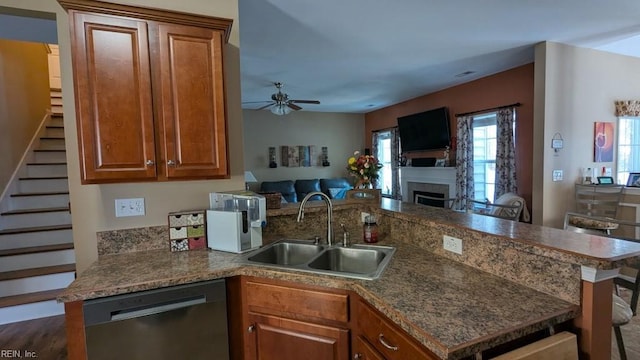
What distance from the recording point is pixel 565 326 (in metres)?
1.16

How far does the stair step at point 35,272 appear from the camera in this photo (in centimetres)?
294

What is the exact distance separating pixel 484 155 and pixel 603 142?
1398 mm

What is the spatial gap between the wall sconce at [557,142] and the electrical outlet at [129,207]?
418 centimetres

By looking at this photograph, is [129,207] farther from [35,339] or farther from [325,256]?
[35,339]

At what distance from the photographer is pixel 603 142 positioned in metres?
3.93

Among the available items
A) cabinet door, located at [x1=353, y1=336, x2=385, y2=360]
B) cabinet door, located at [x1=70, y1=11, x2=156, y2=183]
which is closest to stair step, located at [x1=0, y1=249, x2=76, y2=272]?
cabinet door, located at [x1=70, y1=11, x2=156, y2=183]

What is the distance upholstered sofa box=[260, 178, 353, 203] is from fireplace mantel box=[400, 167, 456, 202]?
1.42 m

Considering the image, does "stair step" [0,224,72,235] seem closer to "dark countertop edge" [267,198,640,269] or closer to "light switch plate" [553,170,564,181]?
"dark countertop edge" [267,198,640,269]

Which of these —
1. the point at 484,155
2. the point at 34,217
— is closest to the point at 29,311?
the point at 34,217

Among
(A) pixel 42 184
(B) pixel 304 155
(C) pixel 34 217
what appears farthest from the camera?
(B) pixel 304 155

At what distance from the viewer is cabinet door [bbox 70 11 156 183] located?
1.62 metres

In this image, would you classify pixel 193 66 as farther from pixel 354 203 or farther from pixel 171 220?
pixel 354 203

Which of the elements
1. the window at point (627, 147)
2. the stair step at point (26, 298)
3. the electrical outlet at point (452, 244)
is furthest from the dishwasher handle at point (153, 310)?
the window at point (627, 147)

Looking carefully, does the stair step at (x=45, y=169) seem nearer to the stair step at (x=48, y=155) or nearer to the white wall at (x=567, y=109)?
the stair step at (x=48, y=155)
